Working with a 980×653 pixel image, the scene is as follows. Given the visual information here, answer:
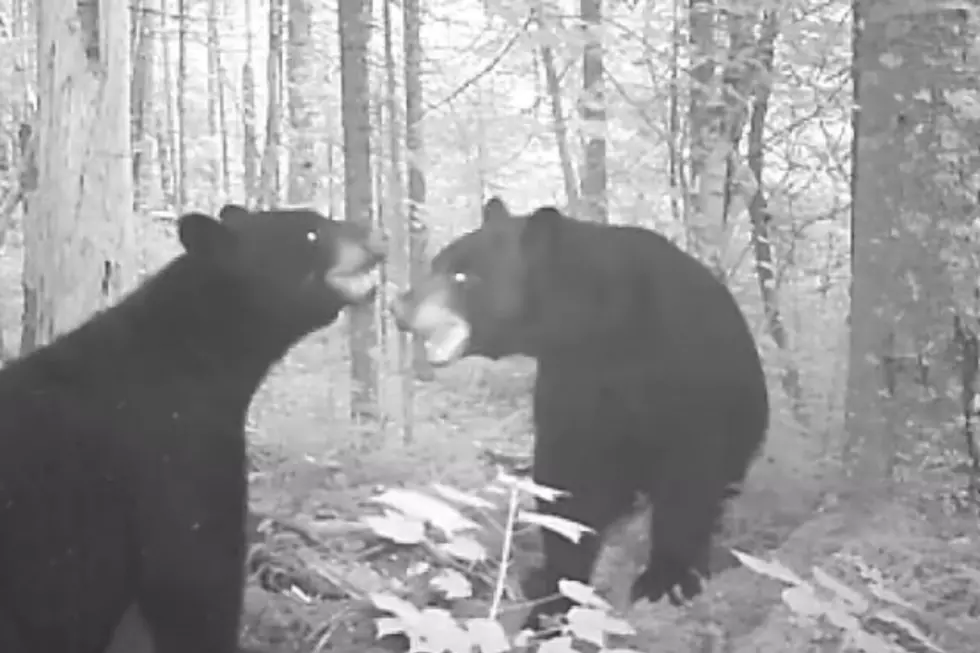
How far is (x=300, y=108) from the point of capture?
11.2 feet

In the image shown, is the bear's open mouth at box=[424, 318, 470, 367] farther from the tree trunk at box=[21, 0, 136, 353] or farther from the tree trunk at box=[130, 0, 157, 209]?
the tree trunk at box=[130, 0, 157, 209]

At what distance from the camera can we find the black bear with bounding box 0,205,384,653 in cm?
246

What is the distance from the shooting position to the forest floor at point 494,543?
2977mm

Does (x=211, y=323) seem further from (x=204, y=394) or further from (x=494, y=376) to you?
(x=494, y=376)

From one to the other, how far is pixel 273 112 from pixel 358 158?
309mm

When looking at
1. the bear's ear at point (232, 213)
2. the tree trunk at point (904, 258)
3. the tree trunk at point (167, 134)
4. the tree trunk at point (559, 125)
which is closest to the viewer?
the bear's ear at point (232, 213)

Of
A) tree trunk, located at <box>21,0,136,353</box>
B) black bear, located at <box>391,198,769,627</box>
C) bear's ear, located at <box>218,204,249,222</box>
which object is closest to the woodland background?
tree trunk, located at <box>21,0,136,353</box>

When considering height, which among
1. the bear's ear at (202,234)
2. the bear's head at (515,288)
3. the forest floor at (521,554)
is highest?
the bear's ear at (202,234)

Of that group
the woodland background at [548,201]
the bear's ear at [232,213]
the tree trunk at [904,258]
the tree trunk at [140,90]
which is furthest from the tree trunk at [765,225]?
the tree trunk at [140,90]

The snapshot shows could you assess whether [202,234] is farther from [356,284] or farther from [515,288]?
[515,288]

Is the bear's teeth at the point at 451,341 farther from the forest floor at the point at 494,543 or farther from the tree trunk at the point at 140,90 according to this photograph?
the tree trunk at the point at 140,90

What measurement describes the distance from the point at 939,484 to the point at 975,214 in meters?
0.99

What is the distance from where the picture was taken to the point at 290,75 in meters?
3.50

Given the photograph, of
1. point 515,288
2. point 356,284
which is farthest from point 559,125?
point 356,284
